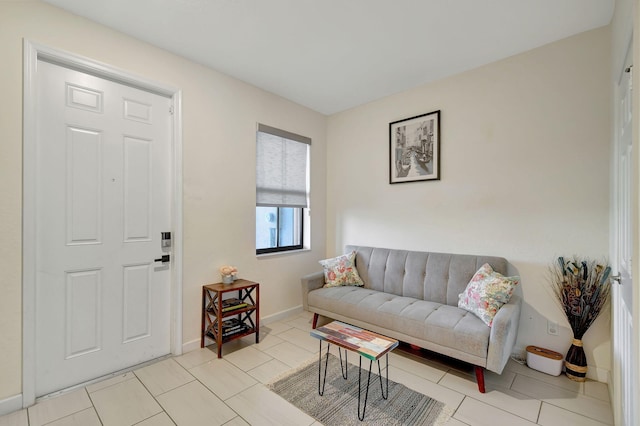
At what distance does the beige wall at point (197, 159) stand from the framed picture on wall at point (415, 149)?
1092mm

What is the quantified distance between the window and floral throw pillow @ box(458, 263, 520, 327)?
2126mm

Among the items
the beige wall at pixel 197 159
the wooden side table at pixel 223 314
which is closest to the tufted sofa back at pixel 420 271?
the beige wall at pixel 197 159

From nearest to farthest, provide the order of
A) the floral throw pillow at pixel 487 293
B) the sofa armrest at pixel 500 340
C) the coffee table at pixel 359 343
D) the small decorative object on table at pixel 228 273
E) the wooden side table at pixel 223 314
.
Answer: the coffee table at pixel 359 343
the sofa armrest at pixel 500 340
the floral throw pillow at pixel 487 293
the wooden side table at pixel 223 314
the small decorative object on table at pixel 228 273

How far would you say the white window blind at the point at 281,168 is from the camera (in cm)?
329

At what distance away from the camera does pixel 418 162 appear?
319 cm

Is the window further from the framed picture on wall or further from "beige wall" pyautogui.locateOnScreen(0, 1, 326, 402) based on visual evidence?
the framed picture on wall

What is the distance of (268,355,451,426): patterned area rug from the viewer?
176cm

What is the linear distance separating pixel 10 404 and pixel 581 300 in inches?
154

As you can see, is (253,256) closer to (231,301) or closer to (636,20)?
(231,301)

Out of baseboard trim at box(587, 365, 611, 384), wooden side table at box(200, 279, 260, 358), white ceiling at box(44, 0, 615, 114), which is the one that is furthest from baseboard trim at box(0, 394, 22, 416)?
baseboard trim at box(587, 365, 611, 384)

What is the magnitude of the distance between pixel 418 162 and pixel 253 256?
6.96 ft

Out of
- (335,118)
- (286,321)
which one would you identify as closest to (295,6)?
(335,118)

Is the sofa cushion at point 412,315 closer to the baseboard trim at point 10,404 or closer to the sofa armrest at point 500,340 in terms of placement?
the sofa armrest at point 500,340

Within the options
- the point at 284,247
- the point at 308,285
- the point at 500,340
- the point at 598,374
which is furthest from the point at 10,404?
the point at 598,374
